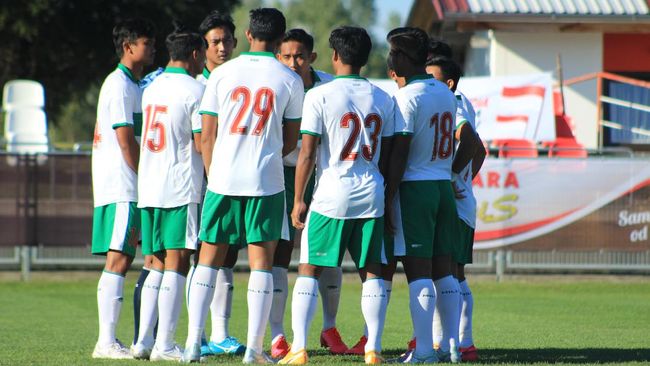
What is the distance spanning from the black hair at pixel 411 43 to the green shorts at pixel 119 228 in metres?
2.30

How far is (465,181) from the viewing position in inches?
359

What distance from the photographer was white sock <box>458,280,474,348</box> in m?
8.95

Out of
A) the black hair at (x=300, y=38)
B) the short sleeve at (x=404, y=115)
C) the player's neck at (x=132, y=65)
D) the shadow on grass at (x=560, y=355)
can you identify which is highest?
the black hair at (x=300, y=38)

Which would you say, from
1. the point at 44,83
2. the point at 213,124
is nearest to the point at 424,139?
the point at 213,124

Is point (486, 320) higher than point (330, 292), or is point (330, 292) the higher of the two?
point (330, 292)

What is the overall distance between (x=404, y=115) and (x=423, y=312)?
1376 mm

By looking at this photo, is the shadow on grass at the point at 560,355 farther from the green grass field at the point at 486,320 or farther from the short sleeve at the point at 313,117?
the short sleeve at the point at 313,117

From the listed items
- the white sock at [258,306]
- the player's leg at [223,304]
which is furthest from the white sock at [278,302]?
the white sock at [258,306]

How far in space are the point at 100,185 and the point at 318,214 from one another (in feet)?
6.15

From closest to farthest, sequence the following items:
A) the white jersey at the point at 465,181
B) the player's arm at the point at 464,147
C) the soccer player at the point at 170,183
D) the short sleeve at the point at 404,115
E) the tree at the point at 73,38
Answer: the short sleeve at the point at 404,115 → the soccer player at the point at 170,183 → the player's arm at the point at 464,147 → the white jersey at the point at 465,181 → the tree at the point at 73,38

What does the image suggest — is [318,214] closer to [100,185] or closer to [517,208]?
[100,185]

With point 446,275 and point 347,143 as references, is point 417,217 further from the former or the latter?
point 347,143

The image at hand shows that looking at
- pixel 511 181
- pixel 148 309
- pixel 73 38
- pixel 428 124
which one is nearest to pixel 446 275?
pixel 428 124

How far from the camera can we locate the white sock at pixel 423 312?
8.11 m
